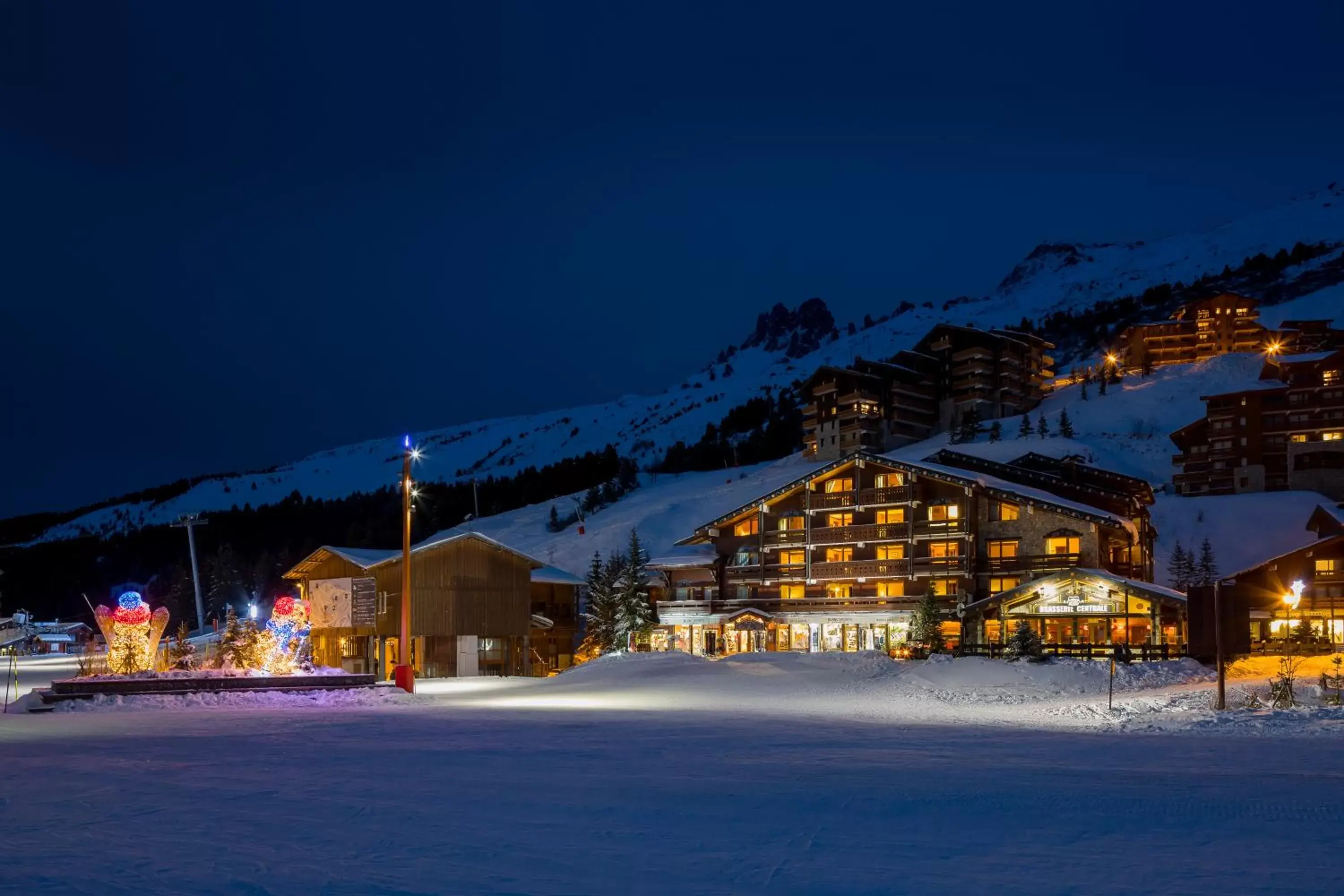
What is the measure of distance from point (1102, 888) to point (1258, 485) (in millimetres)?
88071


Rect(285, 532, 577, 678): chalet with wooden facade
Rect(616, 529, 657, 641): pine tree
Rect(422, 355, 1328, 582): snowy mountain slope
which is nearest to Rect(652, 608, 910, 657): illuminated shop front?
Rect(616, 529, 657, 641): pine tree

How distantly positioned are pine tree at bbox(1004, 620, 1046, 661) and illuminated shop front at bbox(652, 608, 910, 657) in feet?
53.3

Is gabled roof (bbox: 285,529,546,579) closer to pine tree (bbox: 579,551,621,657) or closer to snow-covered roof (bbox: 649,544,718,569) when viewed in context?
pine tree (bbox: 579,551,621,657)

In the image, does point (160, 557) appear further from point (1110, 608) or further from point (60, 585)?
point (1110, 608)

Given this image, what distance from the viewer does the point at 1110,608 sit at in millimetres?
50188

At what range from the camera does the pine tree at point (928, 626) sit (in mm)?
51500

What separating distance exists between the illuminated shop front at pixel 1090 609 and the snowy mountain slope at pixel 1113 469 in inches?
888

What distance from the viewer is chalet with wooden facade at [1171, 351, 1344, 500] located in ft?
278

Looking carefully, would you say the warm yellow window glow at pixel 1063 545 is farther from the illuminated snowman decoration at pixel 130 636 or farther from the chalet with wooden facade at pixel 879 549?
the illuminated snowman decoration at pixel 130 636

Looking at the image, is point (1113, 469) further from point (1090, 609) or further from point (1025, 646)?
point (1025, 646)

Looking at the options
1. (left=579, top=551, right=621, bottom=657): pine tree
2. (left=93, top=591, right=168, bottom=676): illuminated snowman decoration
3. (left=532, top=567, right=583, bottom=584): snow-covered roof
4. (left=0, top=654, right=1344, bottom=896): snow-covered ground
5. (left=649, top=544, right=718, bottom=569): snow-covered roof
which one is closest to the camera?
(left=0, top=654, right=1344, bottom=896): snow-covered ground

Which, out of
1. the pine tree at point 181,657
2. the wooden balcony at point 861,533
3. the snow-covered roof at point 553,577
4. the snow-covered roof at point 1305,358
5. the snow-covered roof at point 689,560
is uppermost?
the snow-covered roof at point 1305,358

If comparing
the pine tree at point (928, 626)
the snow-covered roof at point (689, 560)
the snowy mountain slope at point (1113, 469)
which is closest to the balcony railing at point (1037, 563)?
the pine tree at point (928, 626)

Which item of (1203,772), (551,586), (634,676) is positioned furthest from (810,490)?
(1203,772)
